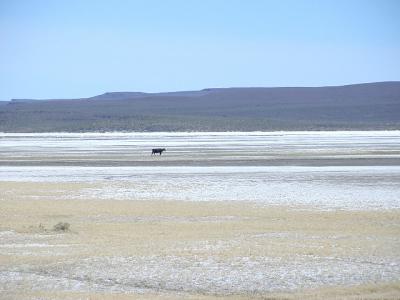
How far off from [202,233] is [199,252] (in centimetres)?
262

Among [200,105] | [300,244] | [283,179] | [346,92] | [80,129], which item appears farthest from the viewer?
[346,92]

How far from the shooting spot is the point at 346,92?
17850cm

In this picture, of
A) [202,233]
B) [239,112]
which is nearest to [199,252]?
[202,233]

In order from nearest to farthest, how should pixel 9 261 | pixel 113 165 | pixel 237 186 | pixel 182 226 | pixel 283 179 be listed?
1. pixel 9 261
2. pixel 182 226
3. pixel 237 186
4. pixel 283 179
5. pixel 113 165

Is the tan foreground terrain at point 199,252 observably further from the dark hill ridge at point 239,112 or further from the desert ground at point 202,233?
the dark hill ridge at point 239,112

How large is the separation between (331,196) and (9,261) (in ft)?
40.6

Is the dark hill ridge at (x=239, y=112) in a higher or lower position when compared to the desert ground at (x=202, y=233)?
higher

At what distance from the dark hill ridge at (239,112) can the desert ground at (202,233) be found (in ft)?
235

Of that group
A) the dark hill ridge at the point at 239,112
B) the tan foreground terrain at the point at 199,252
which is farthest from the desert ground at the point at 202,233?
the dark hill ridge at the point at 239,112

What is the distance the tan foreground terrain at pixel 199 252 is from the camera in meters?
12.2

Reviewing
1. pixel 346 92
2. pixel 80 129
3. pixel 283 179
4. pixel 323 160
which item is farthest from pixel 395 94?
pixel 283 179

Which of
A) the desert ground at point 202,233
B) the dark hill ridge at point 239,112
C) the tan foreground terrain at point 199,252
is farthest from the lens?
the dark hill ridge at point 239,112

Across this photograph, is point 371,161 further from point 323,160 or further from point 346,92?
point 346,92

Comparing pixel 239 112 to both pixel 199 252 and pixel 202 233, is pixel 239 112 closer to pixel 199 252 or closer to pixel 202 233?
pixel 202 233
